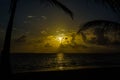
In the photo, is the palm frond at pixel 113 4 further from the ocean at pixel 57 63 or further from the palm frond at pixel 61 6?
the ocean at pixel 57 63

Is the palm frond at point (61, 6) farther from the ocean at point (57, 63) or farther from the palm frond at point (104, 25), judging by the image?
the ocean at point (57, 63)

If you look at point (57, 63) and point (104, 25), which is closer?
point (104, 25)

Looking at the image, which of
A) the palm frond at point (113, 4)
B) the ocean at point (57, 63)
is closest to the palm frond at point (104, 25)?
the palm frond at point (113, 4)

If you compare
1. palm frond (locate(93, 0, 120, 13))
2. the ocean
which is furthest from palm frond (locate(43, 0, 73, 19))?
the ocean

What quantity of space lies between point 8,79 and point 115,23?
156 inches

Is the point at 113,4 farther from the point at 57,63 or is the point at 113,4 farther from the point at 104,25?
the point at 57,63

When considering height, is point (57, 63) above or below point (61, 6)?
below

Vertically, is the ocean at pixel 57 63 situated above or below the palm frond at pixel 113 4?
below

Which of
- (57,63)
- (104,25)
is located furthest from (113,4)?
(57,63)

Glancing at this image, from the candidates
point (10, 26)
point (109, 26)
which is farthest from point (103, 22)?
point (10, 26)

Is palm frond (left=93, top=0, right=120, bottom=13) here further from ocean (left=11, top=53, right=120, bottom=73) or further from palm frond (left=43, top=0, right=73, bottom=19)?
ocean (left=11, top=53, right=120, bottom=73)

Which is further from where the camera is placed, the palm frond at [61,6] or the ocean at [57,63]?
the ocean at [57,63]

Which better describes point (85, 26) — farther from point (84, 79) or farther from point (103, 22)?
point (84, 79)

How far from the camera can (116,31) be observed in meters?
6.05
